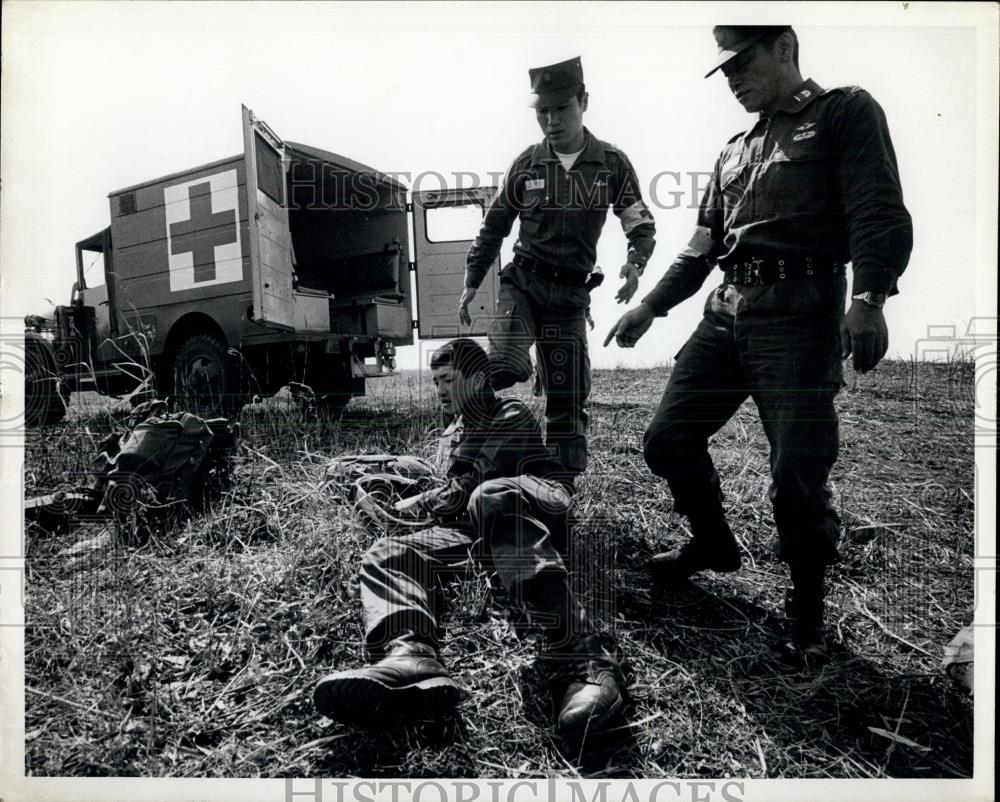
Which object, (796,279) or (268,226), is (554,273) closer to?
(796,279)

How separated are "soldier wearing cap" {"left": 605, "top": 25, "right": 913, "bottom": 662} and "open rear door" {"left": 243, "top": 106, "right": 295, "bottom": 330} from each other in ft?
7.61

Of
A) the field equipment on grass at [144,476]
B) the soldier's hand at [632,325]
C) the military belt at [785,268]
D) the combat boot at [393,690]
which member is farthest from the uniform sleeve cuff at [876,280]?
the field equipment on grass at [144,476]

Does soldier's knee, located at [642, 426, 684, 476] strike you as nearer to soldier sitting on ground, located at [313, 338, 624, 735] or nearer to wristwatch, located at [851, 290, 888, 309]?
soldier sitting on ground, located at [313, 338, 624, 735]

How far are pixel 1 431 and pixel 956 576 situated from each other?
11.1ft

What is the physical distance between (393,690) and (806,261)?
1663mm

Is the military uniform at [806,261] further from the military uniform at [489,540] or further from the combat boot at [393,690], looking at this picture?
the combat boot at [393,690]

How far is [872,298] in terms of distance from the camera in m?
1.67

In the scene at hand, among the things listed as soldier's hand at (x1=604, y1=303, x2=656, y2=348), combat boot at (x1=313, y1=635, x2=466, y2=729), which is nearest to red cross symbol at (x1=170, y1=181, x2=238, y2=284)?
soldier's hand at (x1=604, y1=303, x2=656, y2=348)

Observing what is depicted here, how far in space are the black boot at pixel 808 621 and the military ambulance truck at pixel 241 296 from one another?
85.7 inches

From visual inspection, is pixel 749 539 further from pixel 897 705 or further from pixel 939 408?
pixel 939 408

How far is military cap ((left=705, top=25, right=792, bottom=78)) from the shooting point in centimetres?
194

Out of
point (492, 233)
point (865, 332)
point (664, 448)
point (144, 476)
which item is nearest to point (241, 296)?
point (144, 476)

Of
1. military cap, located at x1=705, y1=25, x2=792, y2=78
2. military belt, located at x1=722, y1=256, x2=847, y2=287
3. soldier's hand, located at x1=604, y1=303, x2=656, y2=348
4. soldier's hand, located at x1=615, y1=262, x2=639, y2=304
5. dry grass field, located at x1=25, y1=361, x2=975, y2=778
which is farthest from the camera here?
soldier's hand, located at x1=615, y1=262, x2=639, y2=304

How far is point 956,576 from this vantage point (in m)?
2.18
